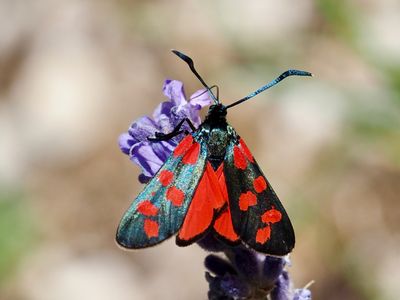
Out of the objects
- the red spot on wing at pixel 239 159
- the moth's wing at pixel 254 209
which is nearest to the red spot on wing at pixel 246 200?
the moth's wing at pixel 254 209

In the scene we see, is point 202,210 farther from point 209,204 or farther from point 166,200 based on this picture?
point 166,200

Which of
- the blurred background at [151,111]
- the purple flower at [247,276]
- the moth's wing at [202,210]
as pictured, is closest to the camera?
the moth's wing at [202,210]

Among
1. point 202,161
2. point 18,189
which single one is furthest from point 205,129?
point 18,189

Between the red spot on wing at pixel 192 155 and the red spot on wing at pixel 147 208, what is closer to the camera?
the red spot on wing at pixel 147 208

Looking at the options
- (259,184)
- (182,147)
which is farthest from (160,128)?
(259,184)

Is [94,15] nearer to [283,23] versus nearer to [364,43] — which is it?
[283,23]

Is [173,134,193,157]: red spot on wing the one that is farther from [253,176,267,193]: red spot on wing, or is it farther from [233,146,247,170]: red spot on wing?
[253,176,267,193]: red spot on wing

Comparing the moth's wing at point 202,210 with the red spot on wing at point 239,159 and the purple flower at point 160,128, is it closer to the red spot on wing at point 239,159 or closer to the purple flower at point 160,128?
the red spot on wing at point 239,159

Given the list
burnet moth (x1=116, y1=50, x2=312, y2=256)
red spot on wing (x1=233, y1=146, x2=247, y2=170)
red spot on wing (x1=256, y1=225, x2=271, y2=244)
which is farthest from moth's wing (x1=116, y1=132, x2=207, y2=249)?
red spot on wing (x1=256, y1=225, x2=271, y2=244)
